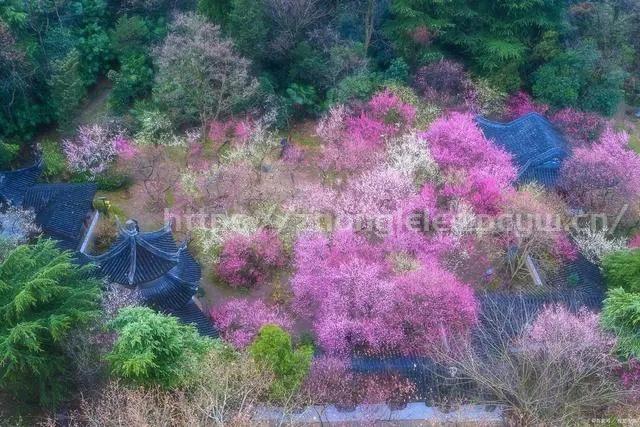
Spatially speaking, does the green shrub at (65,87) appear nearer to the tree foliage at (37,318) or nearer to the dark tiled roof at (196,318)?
the dark tiled roof at (196,318)

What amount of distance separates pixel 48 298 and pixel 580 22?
101 feet

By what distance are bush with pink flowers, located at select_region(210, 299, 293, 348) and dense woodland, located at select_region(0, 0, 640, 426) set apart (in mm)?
78

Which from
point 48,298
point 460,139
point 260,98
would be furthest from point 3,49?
point 460,139

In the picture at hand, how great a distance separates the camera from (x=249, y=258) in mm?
21484

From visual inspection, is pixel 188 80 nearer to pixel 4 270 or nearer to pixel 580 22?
pixel 4 270

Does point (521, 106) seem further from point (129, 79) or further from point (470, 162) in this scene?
point (129, 79)

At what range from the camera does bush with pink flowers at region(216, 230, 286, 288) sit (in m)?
21.1

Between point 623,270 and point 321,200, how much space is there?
10897 mm

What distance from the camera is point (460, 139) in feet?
77.3

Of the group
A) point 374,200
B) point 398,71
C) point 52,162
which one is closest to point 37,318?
point 374,200

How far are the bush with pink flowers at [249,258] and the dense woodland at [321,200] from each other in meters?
0.08

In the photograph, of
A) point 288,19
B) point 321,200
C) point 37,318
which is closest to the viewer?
point 37,318

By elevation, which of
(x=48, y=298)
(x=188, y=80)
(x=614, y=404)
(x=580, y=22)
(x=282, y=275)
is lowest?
(x=282, y=275)

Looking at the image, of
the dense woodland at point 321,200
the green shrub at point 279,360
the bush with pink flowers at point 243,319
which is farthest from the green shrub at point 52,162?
the green shrub at point 279,360
